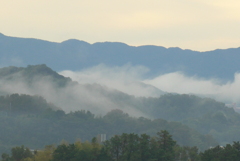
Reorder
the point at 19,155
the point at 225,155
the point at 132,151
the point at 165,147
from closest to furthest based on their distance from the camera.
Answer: the point at 225,155 < the point at 132,151 < the point at 165,147 < the point at 19,155

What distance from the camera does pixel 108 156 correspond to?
7488 centimetres

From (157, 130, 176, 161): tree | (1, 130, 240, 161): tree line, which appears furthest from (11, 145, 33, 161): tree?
(157, 130, 176, 161): tree

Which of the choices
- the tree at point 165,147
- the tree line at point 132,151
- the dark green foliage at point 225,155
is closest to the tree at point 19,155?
the tree line at point 132,151

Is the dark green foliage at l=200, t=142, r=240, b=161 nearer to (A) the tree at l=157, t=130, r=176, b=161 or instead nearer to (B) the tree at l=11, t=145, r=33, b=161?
(A) the tree at l=157, t=130, r=176, b=161

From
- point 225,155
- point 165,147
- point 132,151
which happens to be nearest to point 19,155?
point 132,151

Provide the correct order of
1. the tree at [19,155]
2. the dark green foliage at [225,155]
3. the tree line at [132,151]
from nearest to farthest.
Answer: the dark green foliage at [225,155] < the tree line at [132,151] < the tree at [19,155]

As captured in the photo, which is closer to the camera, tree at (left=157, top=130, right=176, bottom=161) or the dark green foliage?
the dark green foliage

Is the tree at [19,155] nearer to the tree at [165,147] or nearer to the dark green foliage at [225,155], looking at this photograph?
the tree at [165,147]

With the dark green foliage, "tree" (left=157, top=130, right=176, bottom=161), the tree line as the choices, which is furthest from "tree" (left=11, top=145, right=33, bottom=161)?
the dark green foliage

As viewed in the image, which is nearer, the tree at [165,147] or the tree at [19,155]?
the tree at [165,147]

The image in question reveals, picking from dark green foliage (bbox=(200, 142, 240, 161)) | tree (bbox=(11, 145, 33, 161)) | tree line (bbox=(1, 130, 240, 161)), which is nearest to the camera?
dark green foliage (bbox=(200, 142, 240, 161))

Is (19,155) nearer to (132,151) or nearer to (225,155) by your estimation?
(132,151)

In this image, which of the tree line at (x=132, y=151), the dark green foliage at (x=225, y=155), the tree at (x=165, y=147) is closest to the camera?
the dark green foliage at (x=225, y=155)

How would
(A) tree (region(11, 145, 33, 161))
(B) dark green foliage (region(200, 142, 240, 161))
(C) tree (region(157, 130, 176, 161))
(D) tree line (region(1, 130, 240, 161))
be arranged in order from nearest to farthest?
(B) dark green foliage (region(200, 142, 240, 161)) < (D) tree line (region(1, 130, 240, 161)) < (C) tree (region(157, 130, 176, 161)) < (A) tree (region(11, 145, 33, 161))
